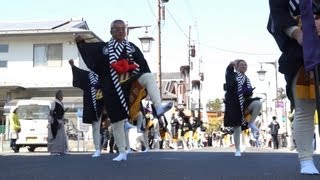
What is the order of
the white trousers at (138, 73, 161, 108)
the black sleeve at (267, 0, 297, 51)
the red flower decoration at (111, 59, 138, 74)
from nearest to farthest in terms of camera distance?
the black sleeve at (267, 0, 297, 51) < the white trousers at (138, 73, 161, 108) < the red flower decoration at (111, 59, 138, 74)

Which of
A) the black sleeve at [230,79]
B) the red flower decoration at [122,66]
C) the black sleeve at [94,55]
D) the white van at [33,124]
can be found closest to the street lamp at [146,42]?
the white van at [33,124]

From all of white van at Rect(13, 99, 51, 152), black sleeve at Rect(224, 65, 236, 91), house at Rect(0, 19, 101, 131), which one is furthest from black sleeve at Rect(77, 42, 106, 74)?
house at Rect(0, 19, 101, 131)

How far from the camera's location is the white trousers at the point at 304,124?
190 inches

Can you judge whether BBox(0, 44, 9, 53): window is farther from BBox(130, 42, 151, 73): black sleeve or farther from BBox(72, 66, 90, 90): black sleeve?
BBox(130, 42, 151, 73): black sleeve

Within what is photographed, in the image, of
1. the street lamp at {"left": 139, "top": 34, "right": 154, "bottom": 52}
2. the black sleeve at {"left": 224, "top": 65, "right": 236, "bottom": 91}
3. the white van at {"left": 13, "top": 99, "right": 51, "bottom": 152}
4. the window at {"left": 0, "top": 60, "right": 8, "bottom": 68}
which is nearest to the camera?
the black sleeve at {"left": 224, "top": 65, "right": 236, "bottom": 91}

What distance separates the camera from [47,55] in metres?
35.5

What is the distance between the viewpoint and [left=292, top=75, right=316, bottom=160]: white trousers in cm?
482

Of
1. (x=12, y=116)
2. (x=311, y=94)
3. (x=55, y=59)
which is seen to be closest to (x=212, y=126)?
(x=55, y=59)

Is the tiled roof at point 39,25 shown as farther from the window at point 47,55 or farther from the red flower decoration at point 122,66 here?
the red flower decoration at point 122,66

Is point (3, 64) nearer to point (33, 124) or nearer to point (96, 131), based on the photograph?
point (33, 124)

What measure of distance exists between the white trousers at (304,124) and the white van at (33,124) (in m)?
18.1

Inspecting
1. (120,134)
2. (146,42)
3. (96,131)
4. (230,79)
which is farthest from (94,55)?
(146,42)

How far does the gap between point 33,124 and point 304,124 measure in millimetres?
19156

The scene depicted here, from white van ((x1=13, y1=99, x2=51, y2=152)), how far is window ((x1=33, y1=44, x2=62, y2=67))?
1184 cm
